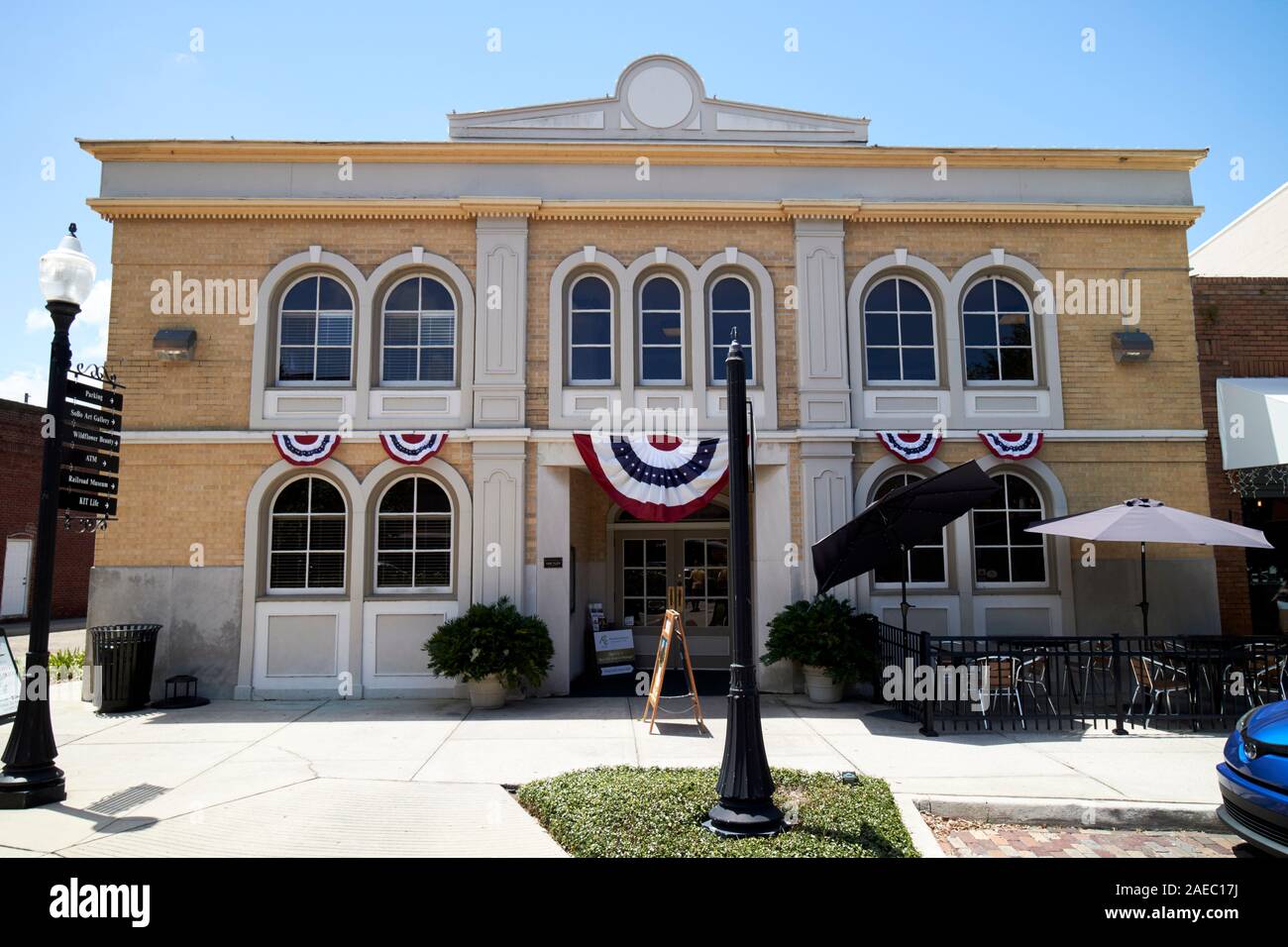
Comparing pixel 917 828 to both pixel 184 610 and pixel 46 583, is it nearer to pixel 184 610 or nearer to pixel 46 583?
pixel 46 583

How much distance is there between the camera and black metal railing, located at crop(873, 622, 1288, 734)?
9.39m

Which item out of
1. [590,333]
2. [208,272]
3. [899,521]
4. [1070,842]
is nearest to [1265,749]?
[1070,842]

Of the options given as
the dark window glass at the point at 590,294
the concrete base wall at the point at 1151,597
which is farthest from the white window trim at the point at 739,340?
the concrete base wall at the point at 1151,597

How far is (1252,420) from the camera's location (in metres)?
12.8

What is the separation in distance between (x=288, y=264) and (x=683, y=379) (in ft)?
20.1

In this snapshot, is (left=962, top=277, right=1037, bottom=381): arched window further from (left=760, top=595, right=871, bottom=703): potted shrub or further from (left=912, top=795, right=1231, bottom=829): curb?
(left=912, top=795, right=1231, bottom=829): curb

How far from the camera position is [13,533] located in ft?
78.9

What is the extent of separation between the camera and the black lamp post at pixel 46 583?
6.73m

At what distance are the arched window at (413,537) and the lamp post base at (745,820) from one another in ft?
22.4

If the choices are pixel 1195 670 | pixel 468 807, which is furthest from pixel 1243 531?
pixel 468 807

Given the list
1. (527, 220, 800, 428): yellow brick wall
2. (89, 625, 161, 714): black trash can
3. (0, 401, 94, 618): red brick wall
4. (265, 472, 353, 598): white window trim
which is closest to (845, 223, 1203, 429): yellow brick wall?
(527, 220, 800, 428): yellow brick wall

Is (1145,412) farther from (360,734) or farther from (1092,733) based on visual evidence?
(360,734)

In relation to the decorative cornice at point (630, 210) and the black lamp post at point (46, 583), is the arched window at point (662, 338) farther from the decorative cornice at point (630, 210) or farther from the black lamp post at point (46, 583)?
the black lamp post at point (46, 583)

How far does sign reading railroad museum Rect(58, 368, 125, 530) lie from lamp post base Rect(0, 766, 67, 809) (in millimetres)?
2242
